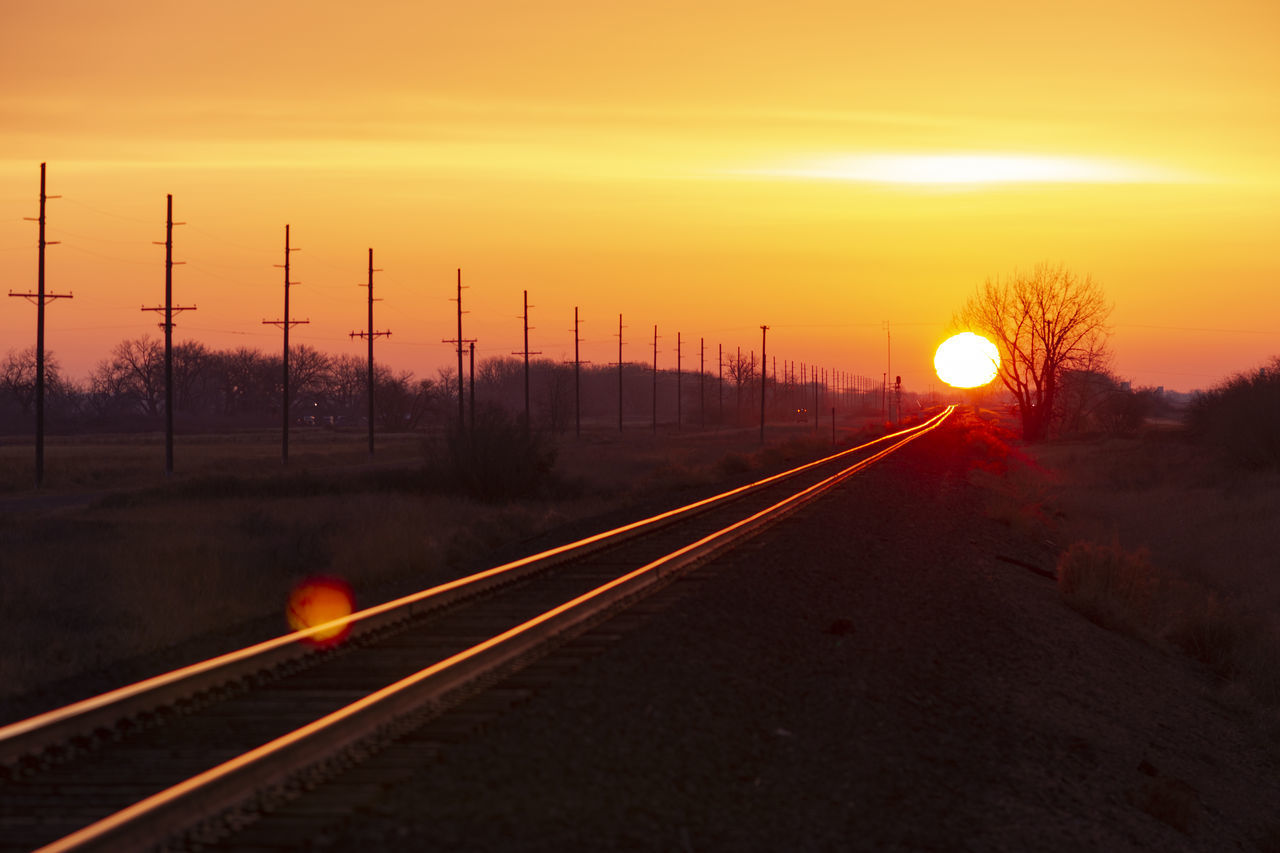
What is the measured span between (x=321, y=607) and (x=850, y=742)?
743 centimetres

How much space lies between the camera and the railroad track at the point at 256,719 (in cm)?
535

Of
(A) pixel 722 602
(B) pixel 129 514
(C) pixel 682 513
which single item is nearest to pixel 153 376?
(B) pixel 129 514

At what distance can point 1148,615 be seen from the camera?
17.9m

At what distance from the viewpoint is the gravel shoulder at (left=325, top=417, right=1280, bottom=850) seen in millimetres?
5832

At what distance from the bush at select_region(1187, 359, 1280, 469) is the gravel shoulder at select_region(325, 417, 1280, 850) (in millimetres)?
35909

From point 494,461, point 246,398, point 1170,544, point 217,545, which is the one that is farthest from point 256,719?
point 246,398

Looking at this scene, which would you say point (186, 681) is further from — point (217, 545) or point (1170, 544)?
point (1170, 544)

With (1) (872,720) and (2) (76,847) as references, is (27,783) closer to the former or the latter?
(2) (76,847)

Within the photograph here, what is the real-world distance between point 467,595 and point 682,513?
10467 mm

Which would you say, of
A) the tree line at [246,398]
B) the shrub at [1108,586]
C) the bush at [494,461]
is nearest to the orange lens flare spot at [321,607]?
the shrub at [1108,586]

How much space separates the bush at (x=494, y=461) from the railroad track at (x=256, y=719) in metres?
24.2

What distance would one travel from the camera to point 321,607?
42.9 ft

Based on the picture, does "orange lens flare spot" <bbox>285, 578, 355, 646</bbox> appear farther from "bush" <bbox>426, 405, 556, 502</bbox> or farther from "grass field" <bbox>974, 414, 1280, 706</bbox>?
"bush" <bbox>426, 405, 556, 502</bbox>

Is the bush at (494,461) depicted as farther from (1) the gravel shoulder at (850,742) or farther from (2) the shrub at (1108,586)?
(1) the gravel shoulder at (850,742)
